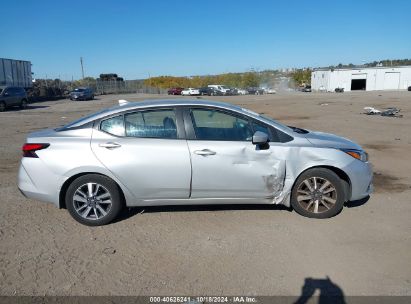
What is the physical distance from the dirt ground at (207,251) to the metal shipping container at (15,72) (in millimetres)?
33847

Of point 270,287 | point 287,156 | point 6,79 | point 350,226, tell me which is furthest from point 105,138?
point 6,79

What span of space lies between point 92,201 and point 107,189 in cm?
25

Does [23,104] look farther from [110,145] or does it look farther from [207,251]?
[207,251]

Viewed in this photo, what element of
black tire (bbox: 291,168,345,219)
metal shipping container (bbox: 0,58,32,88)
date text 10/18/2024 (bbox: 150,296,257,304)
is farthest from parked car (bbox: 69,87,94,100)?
date text 10/18/2024 (bbox: 150,296,257,304)

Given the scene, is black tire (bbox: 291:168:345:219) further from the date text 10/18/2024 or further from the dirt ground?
the date text 10/18/2024

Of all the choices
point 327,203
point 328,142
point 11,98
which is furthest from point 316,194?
point 11,98

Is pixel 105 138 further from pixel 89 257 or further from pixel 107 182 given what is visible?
pixel 89 257

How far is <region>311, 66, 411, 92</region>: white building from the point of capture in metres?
80.4

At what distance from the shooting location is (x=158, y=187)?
4438mm

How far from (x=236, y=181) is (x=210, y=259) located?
1.13 meters

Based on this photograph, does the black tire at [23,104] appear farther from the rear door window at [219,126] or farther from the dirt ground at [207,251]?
the rear door window at [219,126]

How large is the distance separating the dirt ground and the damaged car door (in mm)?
409

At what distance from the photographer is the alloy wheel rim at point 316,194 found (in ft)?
15.0

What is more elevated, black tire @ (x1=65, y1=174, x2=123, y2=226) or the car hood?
the car hood
